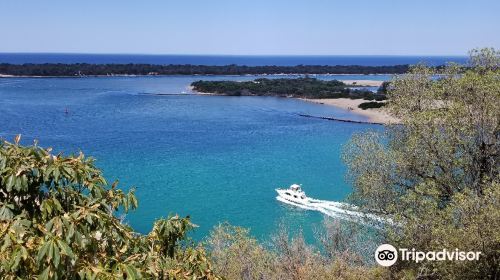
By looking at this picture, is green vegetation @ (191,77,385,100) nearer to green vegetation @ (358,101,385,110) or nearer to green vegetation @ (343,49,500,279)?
green vegetation @ (358,101,385,110)

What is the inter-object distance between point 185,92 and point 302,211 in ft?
311

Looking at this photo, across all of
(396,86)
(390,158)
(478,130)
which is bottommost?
(390,158)

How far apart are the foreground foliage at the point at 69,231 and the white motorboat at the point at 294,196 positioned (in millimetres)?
30984

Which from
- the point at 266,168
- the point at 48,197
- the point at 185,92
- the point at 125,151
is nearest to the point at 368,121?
the point at 266,168

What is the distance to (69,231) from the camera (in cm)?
567

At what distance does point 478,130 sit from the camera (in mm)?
16547

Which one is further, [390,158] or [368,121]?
[368,121]

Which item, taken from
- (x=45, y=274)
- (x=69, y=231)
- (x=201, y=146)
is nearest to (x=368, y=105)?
(x=201, y=146)

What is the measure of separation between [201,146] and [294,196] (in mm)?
24354

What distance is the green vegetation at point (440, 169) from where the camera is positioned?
42.8ft

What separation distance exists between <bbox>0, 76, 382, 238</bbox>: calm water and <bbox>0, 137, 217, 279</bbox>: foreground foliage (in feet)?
81.8

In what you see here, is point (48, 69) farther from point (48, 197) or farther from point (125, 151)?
point (48, 197)

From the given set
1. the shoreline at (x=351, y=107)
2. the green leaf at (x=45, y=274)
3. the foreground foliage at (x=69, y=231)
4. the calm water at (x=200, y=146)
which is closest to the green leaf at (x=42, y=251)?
the foreground foliage at (x=69, y=231)

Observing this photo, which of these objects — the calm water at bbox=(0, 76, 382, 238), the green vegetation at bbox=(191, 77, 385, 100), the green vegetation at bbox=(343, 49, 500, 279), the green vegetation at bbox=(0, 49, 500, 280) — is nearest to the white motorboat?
the calm water at bbox=(0, 76, 382, 238)
